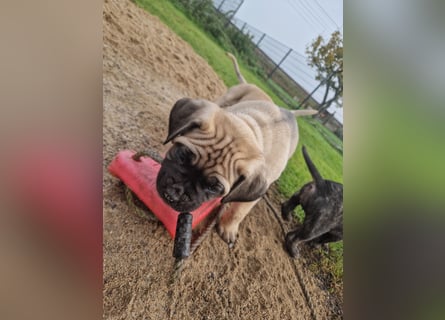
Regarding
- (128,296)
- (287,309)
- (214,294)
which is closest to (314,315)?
(287,309)

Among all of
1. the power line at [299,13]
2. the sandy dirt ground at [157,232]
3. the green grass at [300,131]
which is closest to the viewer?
the sandy dirt ground at [157,232]

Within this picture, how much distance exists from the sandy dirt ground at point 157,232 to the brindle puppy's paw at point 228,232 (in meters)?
0.02

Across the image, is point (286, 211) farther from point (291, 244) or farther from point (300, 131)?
point (300, 131)

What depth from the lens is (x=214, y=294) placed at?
1.59m

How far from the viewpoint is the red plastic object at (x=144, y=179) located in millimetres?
1365

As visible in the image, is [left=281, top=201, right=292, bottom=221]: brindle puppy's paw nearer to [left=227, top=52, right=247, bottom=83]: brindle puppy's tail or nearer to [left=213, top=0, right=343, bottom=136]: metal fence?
[left=213, top=0, right=343, bottom=136]: metal fence

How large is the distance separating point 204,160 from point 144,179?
0.24 meters

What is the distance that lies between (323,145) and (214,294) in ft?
3.03

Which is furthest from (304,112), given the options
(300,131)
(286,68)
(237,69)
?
(237,69)

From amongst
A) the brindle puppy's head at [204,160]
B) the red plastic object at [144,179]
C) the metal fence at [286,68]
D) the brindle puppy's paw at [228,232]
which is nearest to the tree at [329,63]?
the metal fence at [286,68]

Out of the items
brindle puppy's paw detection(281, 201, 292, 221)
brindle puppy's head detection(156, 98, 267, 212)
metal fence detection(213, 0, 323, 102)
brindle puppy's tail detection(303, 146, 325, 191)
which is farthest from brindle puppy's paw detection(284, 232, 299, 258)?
metal fence detection(213, 0, 323, 102)

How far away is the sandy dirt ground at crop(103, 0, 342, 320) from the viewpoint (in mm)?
1342

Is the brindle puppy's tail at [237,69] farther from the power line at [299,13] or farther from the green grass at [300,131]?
the power line at [299,13]
